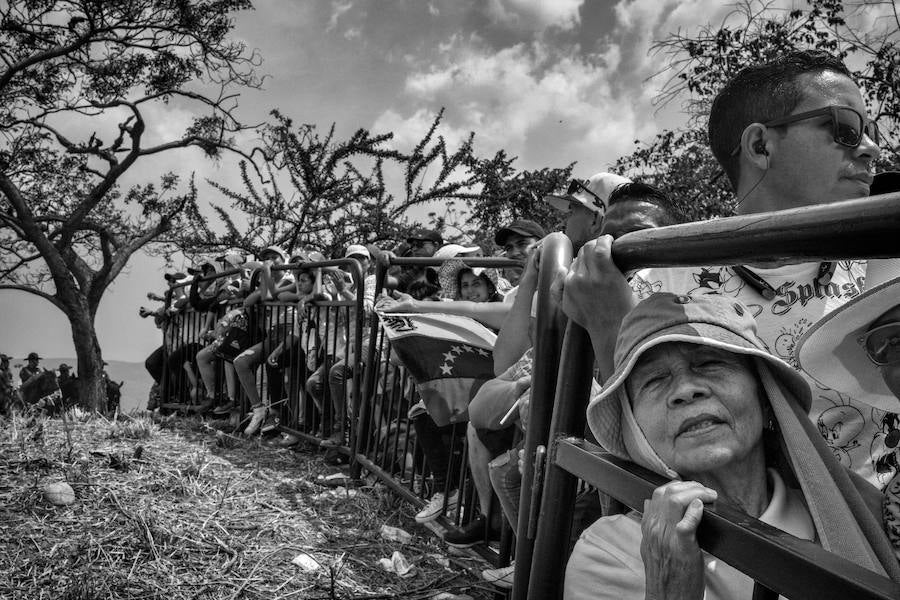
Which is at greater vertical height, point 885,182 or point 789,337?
point 885,182

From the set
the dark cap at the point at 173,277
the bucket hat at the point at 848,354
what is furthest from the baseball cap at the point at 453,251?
the dark cap at the point at 173,277

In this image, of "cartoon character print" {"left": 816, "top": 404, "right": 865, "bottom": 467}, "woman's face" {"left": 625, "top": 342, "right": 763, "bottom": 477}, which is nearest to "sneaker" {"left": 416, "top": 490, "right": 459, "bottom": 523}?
"cartoon character print" {"left": 816, "top": 404, "right": 865, "bottom": 467}

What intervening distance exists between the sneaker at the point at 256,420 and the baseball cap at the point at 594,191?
517 cm

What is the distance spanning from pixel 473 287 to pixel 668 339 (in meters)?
3.42

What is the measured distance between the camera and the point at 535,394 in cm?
176

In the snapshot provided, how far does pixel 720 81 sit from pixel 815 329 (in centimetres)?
1105

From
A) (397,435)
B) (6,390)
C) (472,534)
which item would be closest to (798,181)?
(472,534)

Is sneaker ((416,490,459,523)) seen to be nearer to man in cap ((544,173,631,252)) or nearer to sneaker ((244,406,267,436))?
man in cap ((544,173,631,252))

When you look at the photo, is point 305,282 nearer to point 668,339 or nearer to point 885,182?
point 885,182

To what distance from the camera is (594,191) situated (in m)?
2.95

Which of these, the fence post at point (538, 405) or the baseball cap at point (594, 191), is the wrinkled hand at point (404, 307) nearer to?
the baseball cap at point (594, 191)

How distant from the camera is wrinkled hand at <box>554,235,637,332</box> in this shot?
4.72 feet

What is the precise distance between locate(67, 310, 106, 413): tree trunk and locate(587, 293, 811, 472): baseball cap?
14403 millimetres

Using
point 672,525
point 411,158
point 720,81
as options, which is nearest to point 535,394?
point 672,525
